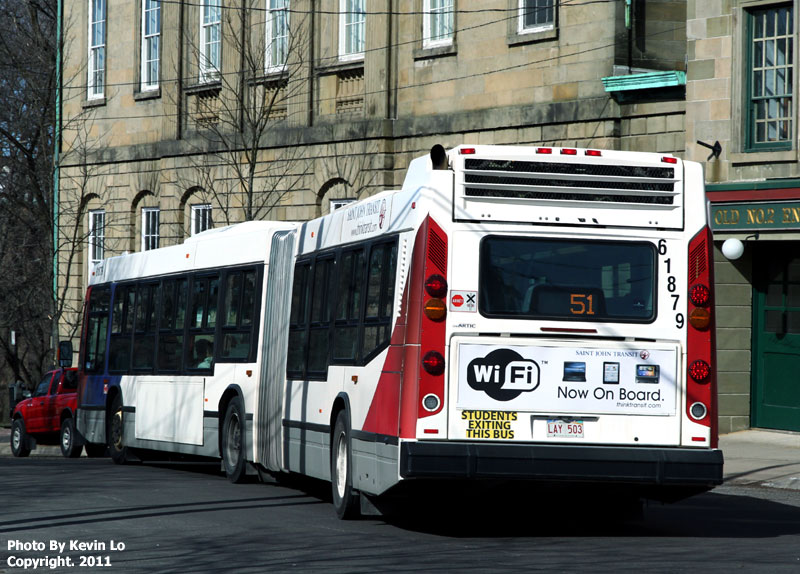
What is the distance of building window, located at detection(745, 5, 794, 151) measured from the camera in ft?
70.8

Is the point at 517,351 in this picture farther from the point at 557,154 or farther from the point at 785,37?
the point at 785,37

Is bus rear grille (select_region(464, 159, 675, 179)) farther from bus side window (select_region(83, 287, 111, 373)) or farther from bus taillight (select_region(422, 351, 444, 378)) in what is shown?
bus side window (select_region(83, 287, 111, 373))

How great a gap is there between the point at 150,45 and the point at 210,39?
3.24 meters

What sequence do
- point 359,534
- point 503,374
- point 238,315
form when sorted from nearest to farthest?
point 503,374 < point 359,534 < point 238,315

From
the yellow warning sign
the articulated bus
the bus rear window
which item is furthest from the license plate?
the bus rear window

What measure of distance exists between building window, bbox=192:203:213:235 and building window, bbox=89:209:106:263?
4.07 m

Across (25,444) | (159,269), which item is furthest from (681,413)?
(25,444)

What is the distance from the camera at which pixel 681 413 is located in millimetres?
11555

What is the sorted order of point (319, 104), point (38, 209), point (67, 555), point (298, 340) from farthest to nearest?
point (38, 209) → point (319, 104) → point (298, 340) → point (67, 555)

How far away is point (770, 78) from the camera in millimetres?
21859

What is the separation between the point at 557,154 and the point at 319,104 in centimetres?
1986

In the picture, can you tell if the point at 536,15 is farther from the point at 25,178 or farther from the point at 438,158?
the point at 25,178

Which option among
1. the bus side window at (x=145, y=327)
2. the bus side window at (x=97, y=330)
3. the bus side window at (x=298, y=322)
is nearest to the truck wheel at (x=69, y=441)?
the bus side window at (x=97, y=330)

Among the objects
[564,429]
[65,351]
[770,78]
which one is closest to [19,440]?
[65,351]
